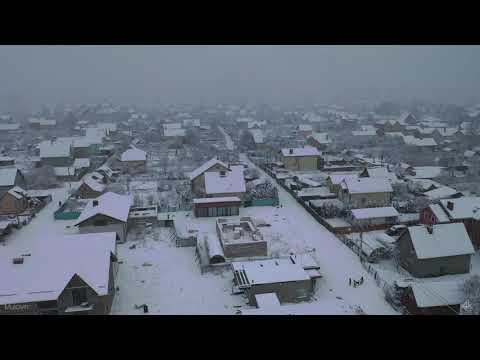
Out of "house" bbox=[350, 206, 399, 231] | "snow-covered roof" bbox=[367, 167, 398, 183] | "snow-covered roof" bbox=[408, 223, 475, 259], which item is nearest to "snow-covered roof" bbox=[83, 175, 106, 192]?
"house" bbox=[350, 206, 399, 231]

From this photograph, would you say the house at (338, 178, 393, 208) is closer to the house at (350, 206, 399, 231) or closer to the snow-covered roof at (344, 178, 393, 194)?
the snow-covered roof at (344, 178, 393, 194)

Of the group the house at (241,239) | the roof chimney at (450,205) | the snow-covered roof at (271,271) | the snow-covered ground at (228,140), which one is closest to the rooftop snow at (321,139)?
the snow-covered ground at (228,140)

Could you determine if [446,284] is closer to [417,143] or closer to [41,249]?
[41,249]

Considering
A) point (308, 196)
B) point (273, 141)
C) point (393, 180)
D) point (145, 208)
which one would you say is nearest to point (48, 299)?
point (145, 208)

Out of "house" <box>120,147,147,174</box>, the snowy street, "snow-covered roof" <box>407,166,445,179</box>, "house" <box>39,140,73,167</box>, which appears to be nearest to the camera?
the snowy street

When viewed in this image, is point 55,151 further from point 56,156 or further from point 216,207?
point 216,207
